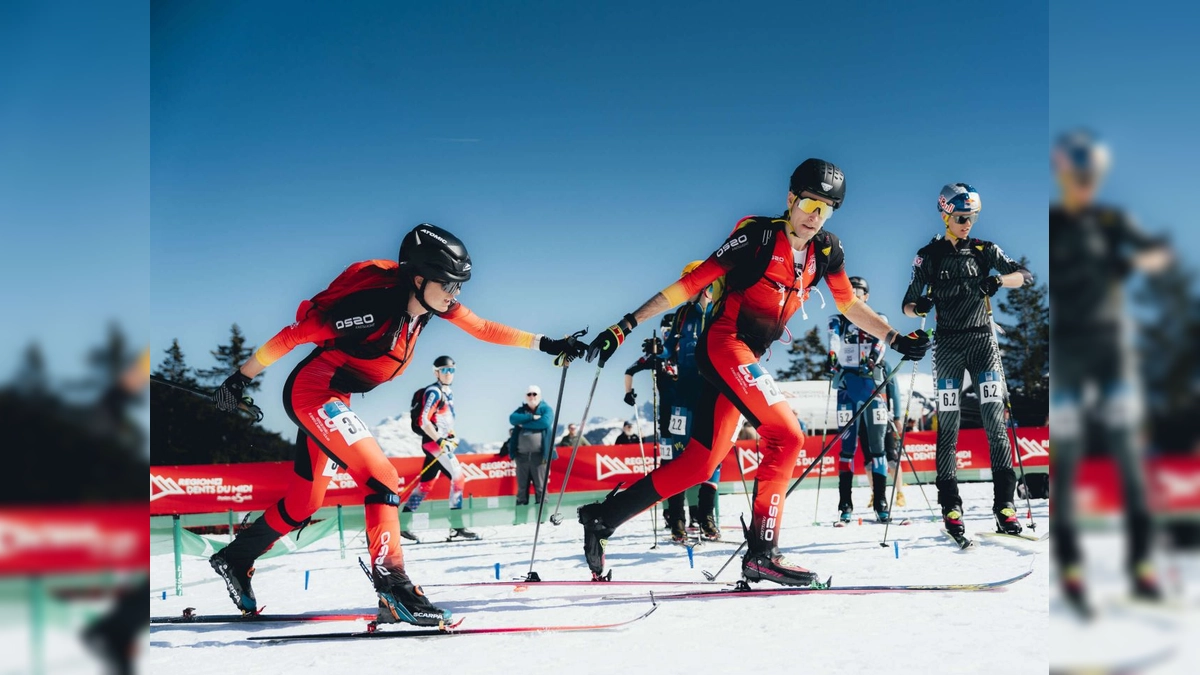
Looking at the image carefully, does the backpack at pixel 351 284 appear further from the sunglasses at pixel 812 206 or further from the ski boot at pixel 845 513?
the ski boot at pixel 845 513

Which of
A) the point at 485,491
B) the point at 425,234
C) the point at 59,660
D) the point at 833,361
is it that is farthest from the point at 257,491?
the point at 59,660

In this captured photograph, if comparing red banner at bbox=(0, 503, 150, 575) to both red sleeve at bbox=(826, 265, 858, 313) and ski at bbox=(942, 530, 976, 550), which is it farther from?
ski at bbox=(942, 530, 976, 550)

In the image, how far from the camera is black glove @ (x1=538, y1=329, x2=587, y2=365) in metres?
4.52

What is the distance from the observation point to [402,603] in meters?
3.60

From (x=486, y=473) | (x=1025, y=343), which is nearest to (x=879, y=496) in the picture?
(x=486, y=473)

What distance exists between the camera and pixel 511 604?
4.21 m

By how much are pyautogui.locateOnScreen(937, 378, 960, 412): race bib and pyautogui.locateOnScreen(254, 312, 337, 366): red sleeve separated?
460 centimetres

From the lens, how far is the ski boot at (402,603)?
3.52m

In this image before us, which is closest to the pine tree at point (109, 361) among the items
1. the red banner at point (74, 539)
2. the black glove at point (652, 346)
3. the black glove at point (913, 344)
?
the red banner at point (74, 539)

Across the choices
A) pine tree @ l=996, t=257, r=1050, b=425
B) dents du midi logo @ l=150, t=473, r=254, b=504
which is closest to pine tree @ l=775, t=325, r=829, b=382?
pine tree @ l=996, t=257, r=1050, b=425

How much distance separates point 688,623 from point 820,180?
2.35 meters

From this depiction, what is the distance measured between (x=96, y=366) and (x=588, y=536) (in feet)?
13.2

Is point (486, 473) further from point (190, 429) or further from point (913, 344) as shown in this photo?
point (190, 429)

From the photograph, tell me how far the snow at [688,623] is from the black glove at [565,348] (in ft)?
4.41
